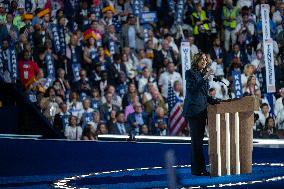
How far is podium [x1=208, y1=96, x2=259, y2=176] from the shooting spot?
11250mm

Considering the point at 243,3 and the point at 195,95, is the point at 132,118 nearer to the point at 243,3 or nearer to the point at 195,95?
the point at 243,3

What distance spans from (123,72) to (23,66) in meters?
1.99

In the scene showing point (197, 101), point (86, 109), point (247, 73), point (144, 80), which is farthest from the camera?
point (247, 73)

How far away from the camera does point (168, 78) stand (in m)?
18.4

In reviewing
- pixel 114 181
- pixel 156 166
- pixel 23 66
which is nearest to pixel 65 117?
pixel 23 66

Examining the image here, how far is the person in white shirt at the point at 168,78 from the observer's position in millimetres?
18375

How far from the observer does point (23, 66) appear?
17.4 m

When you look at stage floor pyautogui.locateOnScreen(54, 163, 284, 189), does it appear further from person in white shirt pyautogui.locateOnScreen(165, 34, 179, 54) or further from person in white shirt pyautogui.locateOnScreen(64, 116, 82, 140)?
person in white shirt pyautogui.locateOnScreen(165, 34, 179, 54)

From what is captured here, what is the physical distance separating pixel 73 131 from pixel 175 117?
80.1 inches

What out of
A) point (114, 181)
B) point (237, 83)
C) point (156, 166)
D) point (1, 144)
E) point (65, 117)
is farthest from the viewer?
point (237, 83)

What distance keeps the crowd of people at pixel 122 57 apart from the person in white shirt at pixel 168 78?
19mm

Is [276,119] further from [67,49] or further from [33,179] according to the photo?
[33,179]

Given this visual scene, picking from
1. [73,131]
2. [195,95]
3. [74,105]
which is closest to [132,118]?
[74,105]

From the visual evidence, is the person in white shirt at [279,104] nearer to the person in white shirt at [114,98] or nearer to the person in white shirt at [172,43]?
the person in white shirt at [172,43]
